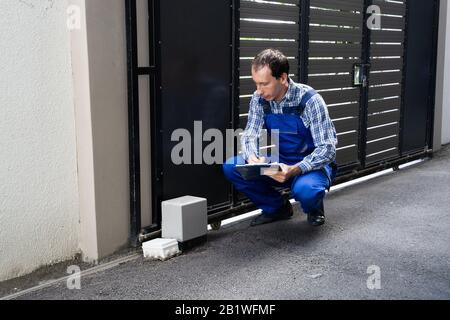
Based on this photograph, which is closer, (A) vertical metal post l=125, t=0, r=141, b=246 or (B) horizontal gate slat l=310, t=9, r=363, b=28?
(A) vertical metal post l=125, t=0, r=141, b=246

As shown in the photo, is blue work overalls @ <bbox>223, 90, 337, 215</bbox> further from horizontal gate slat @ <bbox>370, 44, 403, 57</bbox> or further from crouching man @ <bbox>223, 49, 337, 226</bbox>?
horizontal gate slat @ <bbox>370, 44, 403, 57</bbox>

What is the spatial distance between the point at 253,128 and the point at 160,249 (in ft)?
3.62

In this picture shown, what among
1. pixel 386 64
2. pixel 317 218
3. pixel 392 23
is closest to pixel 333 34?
pixel 386 64

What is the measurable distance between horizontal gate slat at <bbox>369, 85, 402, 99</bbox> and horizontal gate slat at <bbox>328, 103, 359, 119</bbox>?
355mm

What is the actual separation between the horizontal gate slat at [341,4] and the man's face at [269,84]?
1.40 m

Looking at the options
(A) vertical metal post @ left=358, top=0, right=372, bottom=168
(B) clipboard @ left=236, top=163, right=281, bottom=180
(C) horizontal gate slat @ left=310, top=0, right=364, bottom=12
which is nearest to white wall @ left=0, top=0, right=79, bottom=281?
(B) clipboard @ left=236, top=163, right=281, bottom=180

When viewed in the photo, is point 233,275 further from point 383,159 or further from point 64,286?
point 383,159

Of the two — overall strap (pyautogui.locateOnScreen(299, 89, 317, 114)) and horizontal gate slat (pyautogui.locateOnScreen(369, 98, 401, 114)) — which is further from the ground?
overall strap (pyautogui.locateOnScreen(299, 89, 317, 114))

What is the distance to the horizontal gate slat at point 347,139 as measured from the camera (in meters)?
5.47

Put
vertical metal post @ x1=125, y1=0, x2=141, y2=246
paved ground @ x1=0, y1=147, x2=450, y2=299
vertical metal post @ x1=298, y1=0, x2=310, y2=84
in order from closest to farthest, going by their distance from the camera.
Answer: paved ground @ x1=0, y1=147, x2=450, y2=299, vertical metal post @ x1=125, y1=0, x2=141, y2=246, vertical metal post @ x1=298, y1=0, x2=310, y2=84

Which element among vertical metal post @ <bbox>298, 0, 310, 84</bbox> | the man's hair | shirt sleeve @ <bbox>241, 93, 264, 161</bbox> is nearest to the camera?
the man's hair

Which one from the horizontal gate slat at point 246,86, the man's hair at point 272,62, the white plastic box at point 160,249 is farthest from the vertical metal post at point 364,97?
the white plastic box at point 160,249

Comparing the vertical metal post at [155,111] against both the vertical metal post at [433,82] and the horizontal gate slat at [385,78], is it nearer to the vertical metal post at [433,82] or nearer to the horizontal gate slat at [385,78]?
the horizontal gate slat at [385,78]

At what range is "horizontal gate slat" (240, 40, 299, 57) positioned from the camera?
426cm
